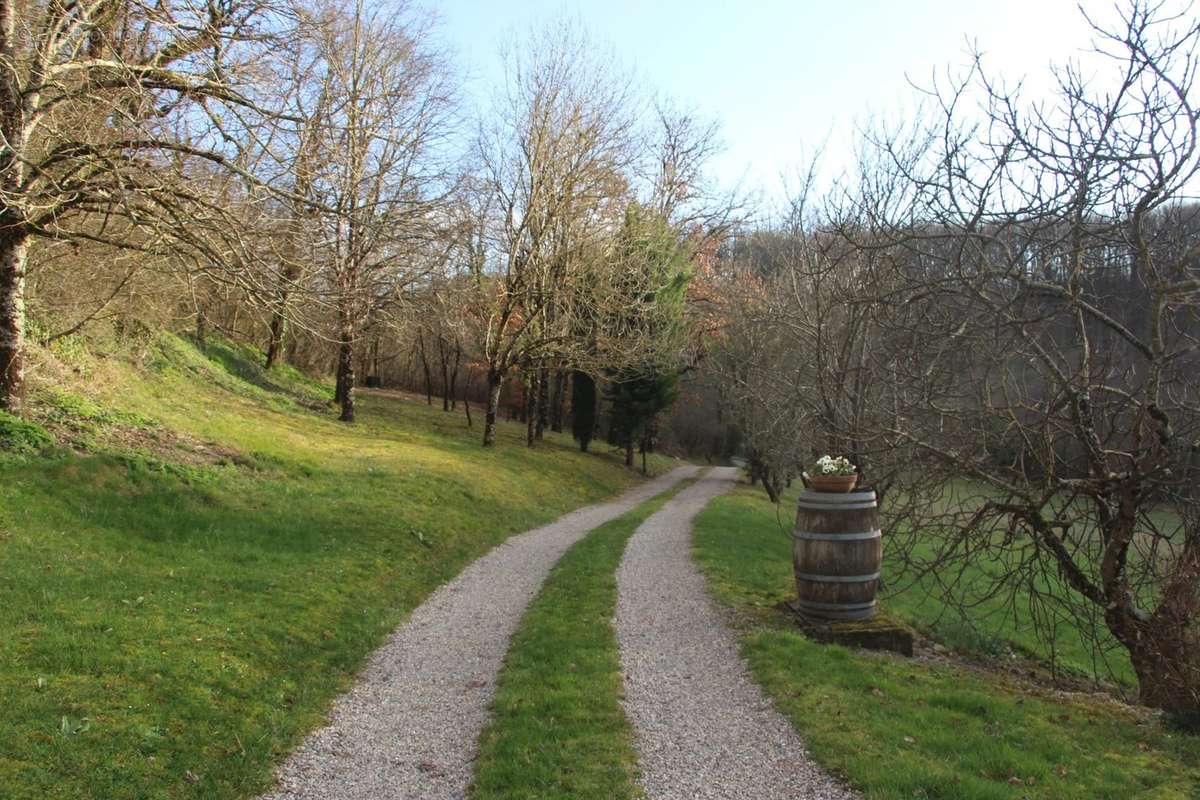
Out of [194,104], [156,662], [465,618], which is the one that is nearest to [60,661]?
[156,662]

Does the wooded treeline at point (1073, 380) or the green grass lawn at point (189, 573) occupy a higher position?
the wooded treeline at point (1073, 380)

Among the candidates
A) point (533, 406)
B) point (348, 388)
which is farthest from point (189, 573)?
point (533, 406)

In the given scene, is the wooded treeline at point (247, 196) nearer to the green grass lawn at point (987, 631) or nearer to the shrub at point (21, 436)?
the shrub at point (21, 436)

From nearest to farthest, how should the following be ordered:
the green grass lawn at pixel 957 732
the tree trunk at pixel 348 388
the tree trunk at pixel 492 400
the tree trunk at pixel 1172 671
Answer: the green grass lawn at pixel 957 732, the tree trunk at pixel 1172 671, the tree trunk at pixel 348 388, the tree trunk at pixel 492 400

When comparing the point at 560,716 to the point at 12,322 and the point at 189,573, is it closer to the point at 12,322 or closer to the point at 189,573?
the point at 189,573

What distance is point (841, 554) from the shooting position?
854 centimetres

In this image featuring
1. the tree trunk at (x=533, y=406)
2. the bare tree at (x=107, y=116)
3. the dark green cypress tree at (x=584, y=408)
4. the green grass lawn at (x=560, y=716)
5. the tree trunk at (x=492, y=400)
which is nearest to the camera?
the green grass lawn at (x=560, y=716)

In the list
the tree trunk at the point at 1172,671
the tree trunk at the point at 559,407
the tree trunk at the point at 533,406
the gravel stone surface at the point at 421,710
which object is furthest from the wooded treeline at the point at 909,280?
the tree trunk at the point at 559,407

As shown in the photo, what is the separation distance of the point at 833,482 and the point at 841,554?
0.80m

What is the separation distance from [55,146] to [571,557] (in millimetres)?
8912

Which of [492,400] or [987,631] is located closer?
[987,631]

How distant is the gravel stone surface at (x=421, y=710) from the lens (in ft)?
15.5

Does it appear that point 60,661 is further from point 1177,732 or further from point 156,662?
point 1177,732

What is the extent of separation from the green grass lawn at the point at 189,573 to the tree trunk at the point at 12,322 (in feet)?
2.36
